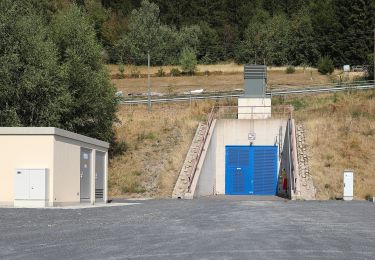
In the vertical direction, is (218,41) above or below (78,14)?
above

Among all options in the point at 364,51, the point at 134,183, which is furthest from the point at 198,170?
the point at 364,51

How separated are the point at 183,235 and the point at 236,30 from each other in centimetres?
10027

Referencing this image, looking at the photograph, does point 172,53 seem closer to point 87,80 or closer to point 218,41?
point 218,41

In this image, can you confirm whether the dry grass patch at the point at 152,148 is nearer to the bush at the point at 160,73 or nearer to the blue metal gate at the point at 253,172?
the blue metal gate at the point at 253,172

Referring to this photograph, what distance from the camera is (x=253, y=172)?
1758 inches

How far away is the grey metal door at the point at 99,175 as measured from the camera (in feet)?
99.1

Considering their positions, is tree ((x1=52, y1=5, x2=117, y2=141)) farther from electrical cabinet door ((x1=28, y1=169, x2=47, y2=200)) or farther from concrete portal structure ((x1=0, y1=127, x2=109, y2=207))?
electrical cabinet door ((x1=28, y1=169, x2=47, y2=200))

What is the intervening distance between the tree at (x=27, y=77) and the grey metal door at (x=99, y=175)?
5.46 metres

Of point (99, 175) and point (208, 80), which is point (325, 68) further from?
point (99, 175)

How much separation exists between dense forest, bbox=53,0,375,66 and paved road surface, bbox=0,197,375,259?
61.9m

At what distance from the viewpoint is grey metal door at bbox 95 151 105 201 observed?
99.1 ft

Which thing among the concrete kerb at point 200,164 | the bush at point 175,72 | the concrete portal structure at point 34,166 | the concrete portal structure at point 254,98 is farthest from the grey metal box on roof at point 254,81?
the bush at point 175,72

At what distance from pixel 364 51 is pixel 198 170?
53.4m

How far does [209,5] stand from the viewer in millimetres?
118562
